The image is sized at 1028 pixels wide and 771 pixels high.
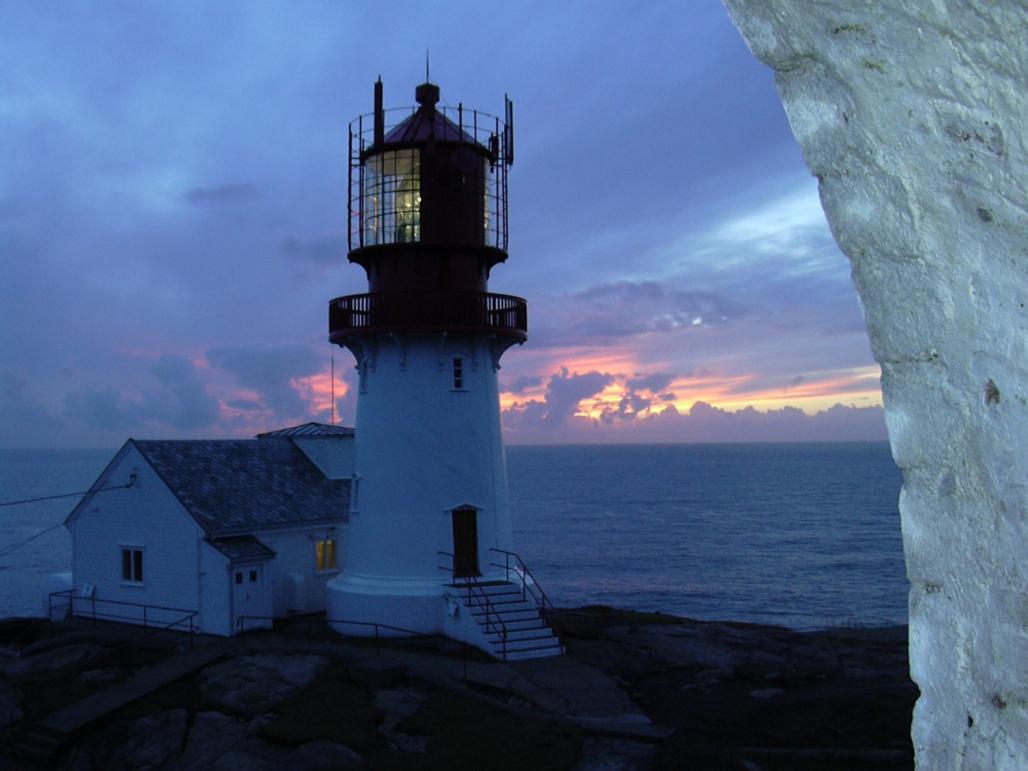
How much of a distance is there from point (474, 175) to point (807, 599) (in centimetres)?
3642

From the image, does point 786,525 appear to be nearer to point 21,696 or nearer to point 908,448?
point 21,696

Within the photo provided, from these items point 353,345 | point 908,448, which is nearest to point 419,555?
point 353,345

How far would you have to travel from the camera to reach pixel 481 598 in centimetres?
2416

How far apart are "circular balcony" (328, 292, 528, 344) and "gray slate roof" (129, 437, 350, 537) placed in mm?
5370

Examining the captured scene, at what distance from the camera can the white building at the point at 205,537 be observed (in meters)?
25.7

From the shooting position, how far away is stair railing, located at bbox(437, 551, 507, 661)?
23.2 metres

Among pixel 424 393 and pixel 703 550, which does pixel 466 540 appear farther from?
pixel 703 550

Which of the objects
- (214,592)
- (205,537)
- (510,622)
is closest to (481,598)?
(510,622)

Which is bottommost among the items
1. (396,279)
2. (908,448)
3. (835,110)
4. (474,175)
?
(908,448)

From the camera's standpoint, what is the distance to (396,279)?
2588 centimetres

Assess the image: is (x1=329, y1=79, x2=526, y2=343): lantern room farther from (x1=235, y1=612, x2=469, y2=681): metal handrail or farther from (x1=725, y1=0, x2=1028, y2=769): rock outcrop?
(x1=725, y1=0, x2=1028, y2=769): rock outcrop

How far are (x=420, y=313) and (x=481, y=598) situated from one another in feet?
23.7

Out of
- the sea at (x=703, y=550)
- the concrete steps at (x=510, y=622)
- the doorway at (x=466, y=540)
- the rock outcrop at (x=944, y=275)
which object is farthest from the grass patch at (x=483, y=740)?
the sea at (x=703, y=550)

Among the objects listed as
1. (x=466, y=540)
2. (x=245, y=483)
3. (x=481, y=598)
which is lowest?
(x=481, y=598)
